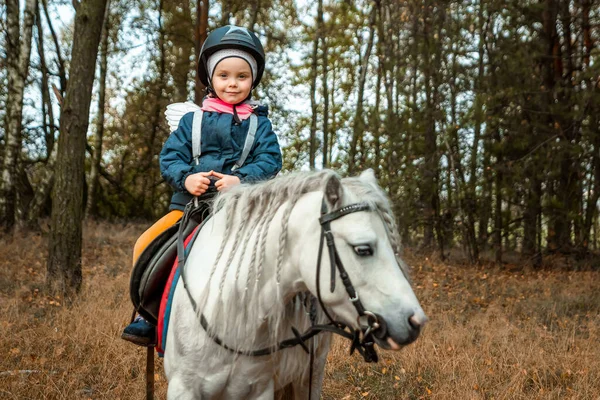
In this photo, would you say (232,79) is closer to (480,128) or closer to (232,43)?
(232,43)

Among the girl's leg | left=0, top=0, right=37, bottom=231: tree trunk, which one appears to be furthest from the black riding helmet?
left=0, top=0, right=37, bottom=231: tree trunk

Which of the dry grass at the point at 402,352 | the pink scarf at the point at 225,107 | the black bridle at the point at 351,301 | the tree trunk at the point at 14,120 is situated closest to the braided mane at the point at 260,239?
the black bridle at the point at 351,301

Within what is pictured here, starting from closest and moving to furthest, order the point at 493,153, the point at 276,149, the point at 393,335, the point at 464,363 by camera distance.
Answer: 1. the point at 393,335
2. the point at 276,149
3. the point at 464,363
4. the point at 493,153

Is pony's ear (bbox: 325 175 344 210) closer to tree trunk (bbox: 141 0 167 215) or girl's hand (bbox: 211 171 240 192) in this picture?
girl's hand (bbox: 211 171 240 192)

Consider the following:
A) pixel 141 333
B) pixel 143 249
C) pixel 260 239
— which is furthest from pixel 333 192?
pixel 141 333

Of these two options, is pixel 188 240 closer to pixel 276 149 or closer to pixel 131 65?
pixel 276 149

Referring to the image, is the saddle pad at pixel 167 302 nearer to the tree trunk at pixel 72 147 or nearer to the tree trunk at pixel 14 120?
the tree trunk at pixel 72 147

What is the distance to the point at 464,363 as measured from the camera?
4598 millimetres

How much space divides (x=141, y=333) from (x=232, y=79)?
142 cm

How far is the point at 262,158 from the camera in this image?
8.50ft

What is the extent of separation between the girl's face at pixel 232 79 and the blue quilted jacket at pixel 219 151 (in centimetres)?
10

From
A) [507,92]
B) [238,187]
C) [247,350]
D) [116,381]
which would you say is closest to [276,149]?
[238,187]

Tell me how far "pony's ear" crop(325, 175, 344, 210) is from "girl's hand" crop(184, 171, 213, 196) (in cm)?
78

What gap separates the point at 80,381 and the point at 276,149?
283cm
